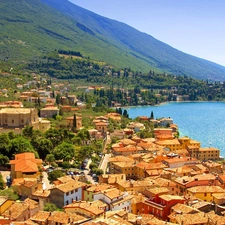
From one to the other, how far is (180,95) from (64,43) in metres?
53.2

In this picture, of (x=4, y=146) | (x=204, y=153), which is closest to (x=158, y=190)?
(x=4, y=146)

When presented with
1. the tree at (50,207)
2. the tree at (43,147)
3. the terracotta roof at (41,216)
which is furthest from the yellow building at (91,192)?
the tree at (43,147)

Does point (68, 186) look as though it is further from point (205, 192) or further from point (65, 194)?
point (205, 192)

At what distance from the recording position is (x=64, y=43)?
147375 millimetres

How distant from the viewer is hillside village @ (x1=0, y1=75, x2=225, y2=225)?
16.2 m

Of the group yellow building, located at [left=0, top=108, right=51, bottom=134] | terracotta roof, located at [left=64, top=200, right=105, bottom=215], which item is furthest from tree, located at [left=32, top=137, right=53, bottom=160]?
terracotta roof, located at [left=64, top=200, right=105, bottom=215]

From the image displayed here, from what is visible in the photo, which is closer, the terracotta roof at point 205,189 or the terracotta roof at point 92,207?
the terracotta roof at point 92,207

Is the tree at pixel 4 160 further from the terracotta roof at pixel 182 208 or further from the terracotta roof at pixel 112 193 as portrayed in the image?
the terracotta roof at pixel 182 208

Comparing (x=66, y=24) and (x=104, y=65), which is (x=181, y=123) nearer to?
(x=104, y=65)

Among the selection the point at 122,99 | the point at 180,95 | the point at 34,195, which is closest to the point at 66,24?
the point at 180,95

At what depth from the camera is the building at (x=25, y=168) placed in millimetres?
22844

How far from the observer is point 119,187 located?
21.7 m

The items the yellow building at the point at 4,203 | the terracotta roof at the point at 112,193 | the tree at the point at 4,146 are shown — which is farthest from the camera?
the tree at the point at 4,146

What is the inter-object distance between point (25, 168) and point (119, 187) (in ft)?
18.1
